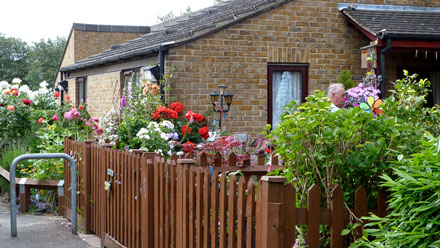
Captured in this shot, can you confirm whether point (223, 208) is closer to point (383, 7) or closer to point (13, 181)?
point (13, 181)

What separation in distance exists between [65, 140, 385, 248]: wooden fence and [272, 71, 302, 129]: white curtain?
192 inches

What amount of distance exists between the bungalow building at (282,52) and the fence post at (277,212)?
8261 mm

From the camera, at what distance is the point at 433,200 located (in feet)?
8.76

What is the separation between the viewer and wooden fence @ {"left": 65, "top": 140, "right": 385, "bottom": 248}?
3373mm

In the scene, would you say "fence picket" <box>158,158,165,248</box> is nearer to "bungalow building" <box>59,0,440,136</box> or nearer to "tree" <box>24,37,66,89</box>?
"bungalow building" <box>59,0,440,136</box>

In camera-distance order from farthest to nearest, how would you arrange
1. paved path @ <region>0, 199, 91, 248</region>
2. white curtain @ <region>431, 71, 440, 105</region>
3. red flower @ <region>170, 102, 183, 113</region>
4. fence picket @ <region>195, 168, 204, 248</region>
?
Answer: white curtain @ <region>431, 71, 440, 105</region> < red flower @ <region>170, 102, 183, 113</region> < paved path @ <region>0, 199, 91, 248</region> < fence picket @ <region>195, 168, 204, 248</region>

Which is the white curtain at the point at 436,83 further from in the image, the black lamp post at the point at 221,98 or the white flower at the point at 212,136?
the white flower at the point at 212,136

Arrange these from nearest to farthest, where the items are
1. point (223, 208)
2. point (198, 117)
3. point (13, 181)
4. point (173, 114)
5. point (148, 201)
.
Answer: point (223, 208)
point (148, 201)
point (13, 181)
point (173, 114)
point (198, 117)

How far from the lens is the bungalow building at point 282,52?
1155 cm

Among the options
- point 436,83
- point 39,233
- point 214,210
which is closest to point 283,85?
point 436,83

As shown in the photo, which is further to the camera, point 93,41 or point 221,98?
point 93,41

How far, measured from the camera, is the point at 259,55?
1207 centimetres

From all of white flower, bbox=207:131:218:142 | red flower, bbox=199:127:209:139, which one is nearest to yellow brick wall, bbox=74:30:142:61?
white flower, bbox=207:131:218:142

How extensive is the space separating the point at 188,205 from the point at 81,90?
1537 centimetres
